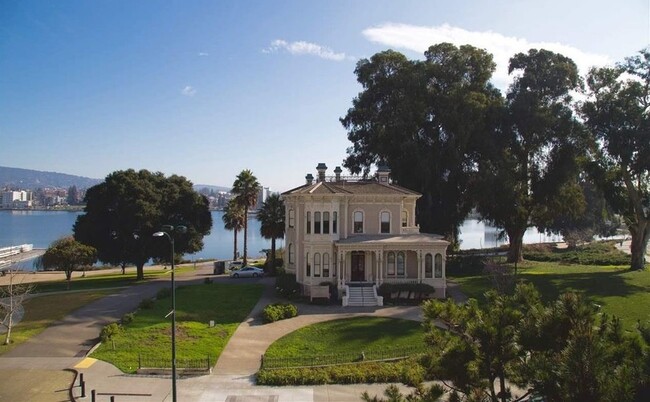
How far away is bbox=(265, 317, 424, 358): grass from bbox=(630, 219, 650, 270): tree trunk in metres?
28.2

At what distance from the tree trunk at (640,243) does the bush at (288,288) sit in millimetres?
31668

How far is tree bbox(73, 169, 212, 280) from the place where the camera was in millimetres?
45375

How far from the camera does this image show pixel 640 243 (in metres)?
45.8

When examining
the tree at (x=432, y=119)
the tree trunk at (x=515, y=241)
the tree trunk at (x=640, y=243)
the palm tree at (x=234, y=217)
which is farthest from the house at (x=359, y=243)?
the tree trunk at (x=640, y=243)

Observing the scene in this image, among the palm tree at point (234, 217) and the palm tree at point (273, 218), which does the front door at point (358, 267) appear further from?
the palm tree at point (234, 217)

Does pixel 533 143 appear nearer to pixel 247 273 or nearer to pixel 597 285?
pixel 597 285

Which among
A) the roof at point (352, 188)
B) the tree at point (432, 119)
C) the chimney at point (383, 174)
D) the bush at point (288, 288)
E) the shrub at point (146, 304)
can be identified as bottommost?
the shrub at point (146, 304)

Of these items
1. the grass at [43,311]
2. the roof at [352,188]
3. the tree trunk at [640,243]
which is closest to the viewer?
the grass at [43,311]

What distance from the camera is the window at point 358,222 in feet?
129

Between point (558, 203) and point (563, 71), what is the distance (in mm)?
13400

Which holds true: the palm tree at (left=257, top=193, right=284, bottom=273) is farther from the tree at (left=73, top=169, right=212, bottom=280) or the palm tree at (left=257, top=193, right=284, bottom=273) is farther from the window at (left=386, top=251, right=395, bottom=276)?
the window at (left=386, top=251, right=395, bottom=276)

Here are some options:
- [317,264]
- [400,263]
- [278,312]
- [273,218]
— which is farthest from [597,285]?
[273,218]

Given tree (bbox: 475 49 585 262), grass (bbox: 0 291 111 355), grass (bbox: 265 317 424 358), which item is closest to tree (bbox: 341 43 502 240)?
tree (bbox: 475 49 585 262)

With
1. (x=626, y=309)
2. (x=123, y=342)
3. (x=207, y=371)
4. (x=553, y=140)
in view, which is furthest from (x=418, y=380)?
(x=553, y=140)
